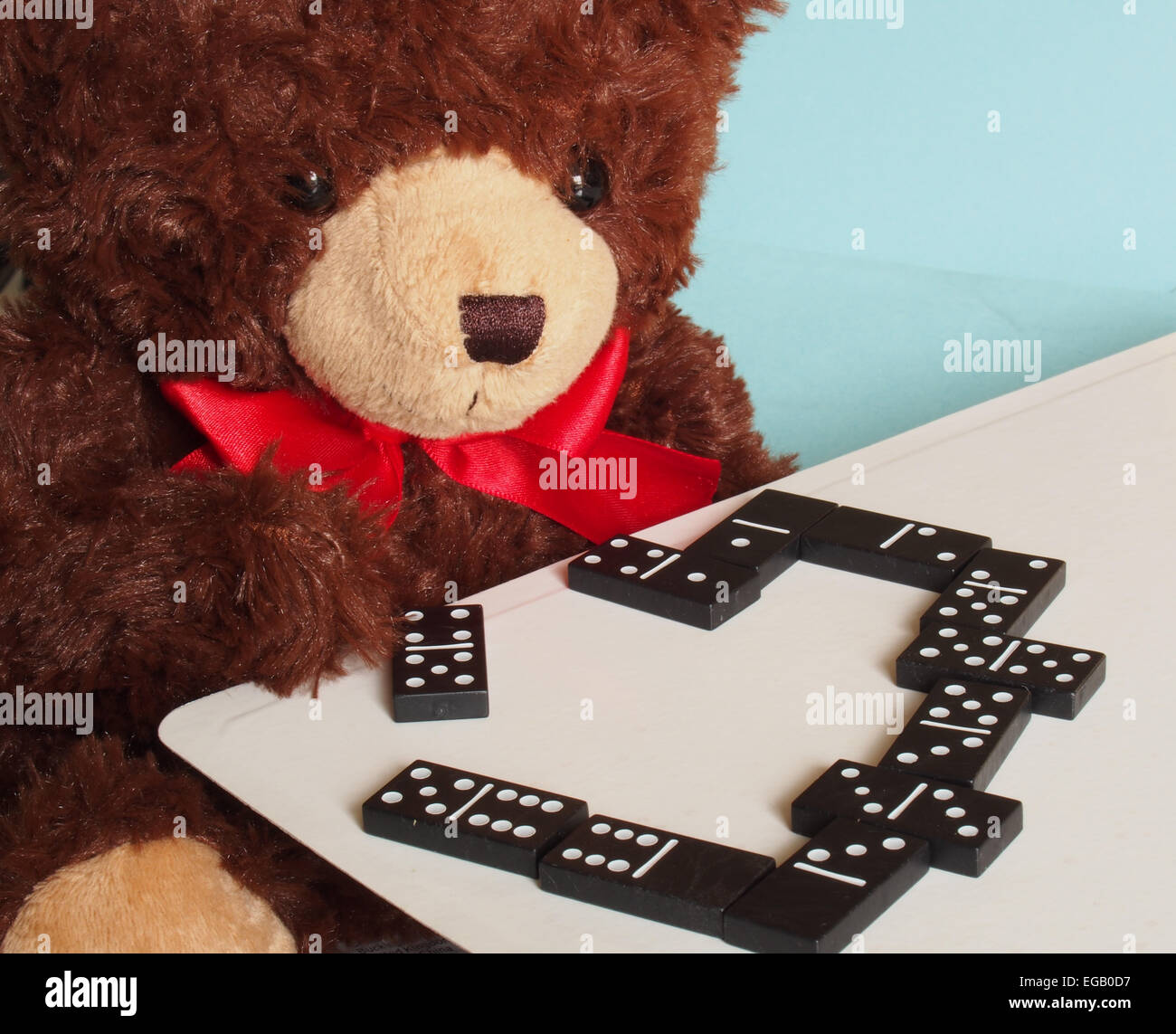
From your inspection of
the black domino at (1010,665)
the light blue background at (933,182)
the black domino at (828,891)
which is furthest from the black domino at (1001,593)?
the light blue background at (933,182)

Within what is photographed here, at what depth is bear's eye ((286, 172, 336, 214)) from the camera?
998 mm

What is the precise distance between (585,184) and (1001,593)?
0.42m

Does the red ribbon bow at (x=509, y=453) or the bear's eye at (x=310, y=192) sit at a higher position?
the bear's eye at (x=310, y=192)

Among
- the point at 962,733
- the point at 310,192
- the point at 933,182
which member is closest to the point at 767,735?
the point at 962,733

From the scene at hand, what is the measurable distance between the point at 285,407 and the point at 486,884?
1.50ft

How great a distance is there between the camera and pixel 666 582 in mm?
1066

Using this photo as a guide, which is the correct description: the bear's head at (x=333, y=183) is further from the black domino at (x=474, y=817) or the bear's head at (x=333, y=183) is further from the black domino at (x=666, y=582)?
the black domino at (x=474, y=817)

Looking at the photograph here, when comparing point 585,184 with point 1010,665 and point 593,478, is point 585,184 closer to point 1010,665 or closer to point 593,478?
point 593,478

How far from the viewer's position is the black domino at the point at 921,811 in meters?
0.77

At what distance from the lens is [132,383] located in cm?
110

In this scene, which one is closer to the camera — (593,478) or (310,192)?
(310,192)
